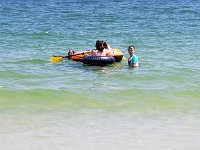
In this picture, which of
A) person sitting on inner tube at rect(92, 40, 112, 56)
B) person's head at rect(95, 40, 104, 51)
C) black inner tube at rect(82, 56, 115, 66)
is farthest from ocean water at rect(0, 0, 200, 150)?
person's head at rect(95, 40, 104, 51)

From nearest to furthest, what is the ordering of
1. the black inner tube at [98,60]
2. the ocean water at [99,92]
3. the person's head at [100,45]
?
the ocean water at [99,92] < the black inner tube at [98,60] < the person's head at [100,45]

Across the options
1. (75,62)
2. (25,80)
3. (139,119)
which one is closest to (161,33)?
(75,62)

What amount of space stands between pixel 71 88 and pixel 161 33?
1182cm

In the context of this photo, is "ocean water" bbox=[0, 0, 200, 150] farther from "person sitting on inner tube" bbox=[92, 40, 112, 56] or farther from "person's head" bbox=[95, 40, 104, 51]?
"person's head" bbox=[95, 40, 104, 51]

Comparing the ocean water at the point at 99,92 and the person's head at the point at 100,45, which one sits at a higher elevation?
the person's head at the point at 100,45

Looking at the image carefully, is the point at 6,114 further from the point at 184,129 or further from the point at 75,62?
the point at 75,62

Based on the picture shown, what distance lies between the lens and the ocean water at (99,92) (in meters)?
7.55

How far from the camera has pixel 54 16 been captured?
98.6 ft

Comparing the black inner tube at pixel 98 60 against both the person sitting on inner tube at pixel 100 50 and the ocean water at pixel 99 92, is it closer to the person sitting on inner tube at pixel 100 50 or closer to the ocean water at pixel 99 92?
the ocean water at pixel 99 92

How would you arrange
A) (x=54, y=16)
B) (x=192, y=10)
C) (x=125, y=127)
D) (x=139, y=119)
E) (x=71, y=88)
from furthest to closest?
(x=192, y=10)
(x=54, y=16)
(x=71, y=88)
(x=139, y=119)
(x=125, y=127)

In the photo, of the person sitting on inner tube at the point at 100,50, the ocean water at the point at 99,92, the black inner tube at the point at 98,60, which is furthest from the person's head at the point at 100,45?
the ocean water at the point at 99,92

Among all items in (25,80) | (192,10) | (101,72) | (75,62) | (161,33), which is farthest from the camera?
(192,10)

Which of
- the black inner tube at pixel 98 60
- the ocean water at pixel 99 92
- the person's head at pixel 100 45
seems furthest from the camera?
the person's head at pixel 100 45

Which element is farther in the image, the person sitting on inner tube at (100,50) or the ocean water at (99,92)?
the person sitting on inner tube at (100,50)
